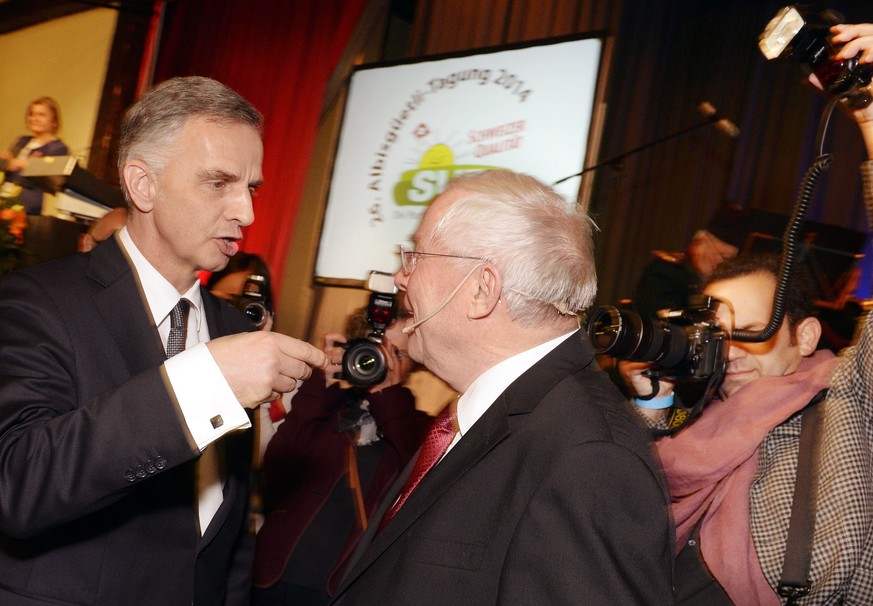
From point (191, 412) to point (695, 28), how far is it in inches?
178

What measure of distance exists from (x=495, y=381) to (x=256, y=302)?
1.33m

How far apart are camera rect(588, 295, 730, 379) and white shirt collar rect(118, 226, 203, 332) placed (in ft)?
3.20

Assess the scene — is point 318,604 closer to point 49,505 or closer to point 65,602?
point 65,602

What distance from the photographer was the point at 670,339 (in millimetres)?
1917

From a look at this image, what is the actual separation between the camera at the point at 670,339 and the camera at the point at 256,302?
Result: 1076 mm

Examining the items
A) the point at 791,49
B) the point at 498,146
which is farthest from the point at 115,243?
the point at 498,146

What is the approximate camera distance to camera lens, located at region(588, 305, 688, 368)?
184 cm

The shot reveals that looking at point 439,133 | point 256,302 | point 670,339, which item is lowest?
point 256,302

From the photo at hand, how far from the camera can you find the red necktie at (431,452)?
1485 mm

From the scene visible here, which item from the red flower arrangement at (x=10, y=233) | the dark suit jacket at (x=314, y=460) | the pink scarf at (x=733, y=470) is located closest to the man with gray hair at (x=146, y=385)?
the dark suit jacket at (x=314, y=460)

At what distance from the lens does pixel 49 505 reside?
3.99ft

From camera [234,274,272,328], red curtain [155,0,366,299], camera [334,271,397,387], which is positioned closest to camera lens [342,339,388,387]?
camera [334,271,397,387]

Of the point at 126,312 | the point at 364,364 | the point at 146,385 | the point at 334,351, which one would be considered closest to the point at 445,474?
the point at 146,385

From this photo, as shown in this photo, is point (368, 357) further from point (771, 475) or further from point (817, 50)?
point (817, 50)
